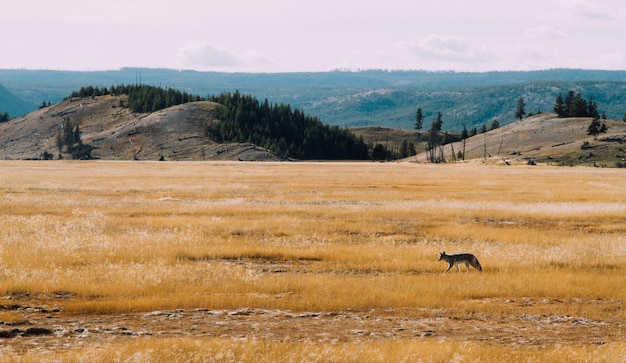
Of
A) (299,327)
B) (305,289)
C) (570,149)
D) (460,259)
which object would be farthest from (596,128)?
(299,327)

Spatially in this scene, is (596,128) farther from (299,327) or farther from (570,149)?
(299,327)

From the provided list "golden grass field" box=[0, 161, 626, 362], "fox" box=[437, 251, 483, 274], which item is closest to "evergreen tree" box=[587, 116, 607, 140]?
"golden grass field" box=[0, 161, 626, 362]

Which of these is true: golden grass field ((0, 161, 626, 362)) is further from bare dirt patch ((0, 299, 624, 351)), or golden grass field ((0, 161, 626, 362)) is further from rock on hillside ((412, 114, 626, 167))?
rock on hillside ((412, 114, 626, 167))

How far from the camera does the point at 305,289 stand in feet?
53.9

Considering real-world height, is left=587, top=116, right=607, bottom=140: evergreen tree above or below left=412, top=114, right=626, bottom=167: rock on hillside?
above

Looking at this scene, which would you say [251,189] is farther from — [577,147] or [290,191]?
[577,147]

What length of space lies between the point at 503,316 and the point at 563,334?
5.36 ft

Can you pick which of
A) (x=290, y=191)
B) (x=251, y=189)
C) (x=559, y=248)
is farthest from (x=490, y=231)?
(x=251, y=189)

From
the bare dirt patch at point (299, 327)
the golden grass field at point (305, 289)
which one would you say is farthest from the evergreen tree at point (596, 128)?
the bare dirt patch at point (299, 327)

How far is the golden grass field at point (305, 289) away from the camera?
11250 mm

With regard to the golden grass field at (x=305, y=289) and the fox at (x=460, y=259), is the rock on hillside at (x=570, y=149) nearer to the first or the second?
the golden grass field at (x=305, y=289)

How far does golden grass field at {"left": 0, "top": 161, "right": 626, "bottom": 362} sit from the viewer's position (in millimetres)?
11250

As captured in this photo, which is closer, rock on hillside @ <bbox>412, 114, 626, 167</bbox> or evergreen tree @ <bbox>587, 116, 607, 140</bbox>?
rock on hillside @ <bbox>412, 114, 626, 167</bbox>

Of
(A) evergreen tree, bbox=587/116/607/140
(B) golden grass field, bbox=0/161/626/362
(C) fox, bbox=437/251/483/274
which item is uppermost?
(A) evergreen tree, bbox=587/116/607/140
